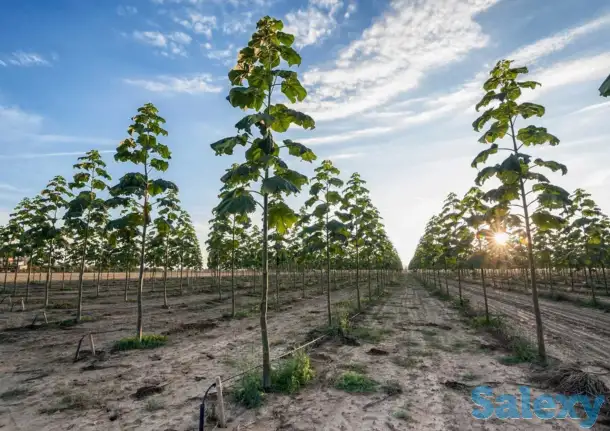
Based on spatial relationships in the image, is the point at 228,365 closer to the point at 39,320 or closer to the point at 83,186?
the point at 83,186

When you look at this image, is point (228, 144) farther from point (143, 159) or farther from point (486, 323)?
point (486, 323)

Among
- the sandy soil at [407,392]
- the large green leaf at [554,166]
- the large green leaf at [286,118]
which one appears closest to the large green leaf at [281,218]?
the large green leaf at [286,118]

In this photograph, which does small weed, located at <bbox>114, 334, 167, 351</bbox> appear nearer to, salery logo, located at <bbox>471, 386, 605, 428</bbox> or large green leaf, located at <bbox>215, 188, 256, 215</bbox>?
large green leaf, located at <bbox>215, 188, 256, 215</bbox>

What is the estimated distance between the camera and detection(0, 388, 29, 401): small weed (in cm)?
859

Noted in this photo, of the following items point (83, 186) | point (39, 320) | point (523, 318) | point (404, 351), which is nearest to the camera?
point (404, 351)

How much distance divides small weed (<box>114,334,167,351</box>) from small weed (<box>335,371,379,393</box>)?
31.4ft

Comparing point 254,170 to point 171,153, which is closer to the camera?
point 254,170

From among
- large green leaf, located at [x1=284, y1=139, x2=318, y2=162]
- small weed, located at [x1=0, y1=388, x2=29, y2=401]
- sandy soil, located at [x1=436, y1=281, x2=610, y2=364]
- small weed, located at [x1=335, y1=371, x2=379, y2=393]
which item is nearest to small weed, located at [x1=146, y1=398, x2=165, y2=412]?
small weed, located at [x1=0, y1=388, x2=29, y2=401]

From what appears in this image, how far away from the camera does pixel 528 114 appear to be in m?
10.7

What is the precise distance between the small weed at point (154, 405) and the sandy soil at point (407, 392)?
2205 mm

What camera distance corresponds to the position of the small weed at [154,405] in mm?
7508

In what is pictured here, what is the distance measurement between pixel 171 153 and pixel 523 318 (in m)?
24.2

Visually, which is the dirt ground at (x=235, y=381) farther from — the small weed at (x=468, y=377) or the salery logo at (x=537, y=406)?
the salery logo at (x=537, y=406)

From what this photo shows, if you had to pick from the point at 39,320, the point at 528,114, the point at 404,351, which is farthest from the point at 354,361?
the point at 39,320
